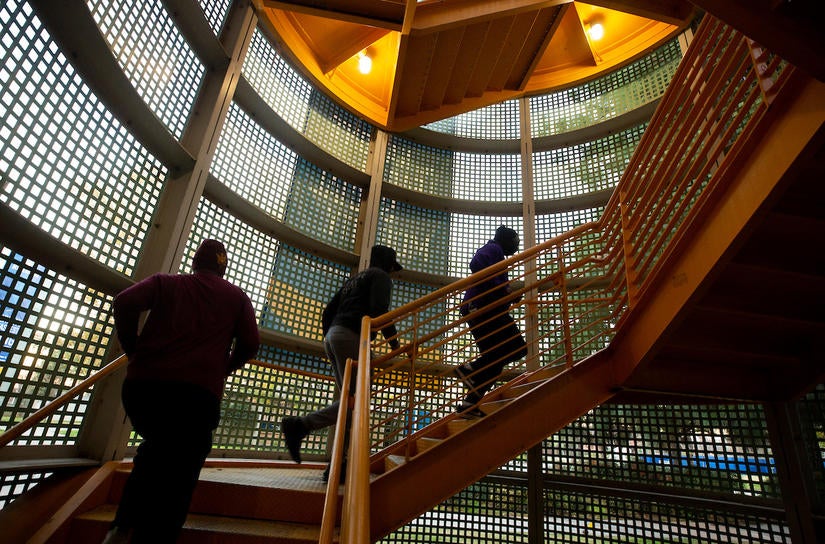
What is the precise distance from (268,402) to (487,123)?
5.22 metres

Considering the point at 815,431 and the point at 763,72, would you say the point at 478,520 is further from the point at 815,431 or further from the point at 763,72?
the point at 763,72

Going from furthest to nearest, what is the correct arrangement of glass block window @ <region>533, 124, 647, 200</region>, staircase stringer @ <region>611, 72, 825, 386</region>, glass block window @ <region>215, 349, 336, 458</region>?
glass block window @ <region>533, 124, 647, 200</region> < glass block window @ <region>215, 349, 336, 458</region> < staircase stringer @ <region>611, 72, 825, 386</region>

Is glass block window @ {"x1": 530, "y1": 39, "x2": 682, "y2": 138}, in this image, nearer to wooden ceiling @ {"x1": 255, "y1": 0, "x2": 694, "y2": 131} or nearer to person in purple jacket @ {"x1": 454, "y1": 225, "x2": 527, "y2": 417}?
wooden ceiling @ {"x1": 255, "y1": 0, "x2": 694, "y2": 131}

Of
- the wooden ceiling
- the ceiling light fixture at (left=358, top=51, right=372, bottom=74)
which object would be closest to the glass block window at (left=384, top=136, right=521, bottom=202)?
the wooden ceiling

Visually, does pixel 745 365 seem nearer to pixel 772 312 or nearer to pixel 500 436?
pixel 772 312

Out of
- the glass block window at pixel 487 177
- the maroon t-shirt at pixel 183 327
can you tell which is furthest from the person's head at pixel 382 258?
the glass block window at pixel 487 177

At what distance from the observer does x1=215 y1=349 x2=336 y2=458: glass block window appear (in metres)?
4.41

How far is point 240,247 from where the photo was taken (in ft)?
15.8

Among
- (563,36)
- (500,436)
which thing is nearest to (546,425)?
(500,436)

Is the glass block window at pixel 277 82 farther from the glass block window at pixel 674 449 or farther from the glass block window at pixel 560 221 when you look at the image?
the glass block window at pixel 674 449

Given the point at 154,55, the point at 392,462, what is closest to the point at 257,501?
the point at 392,462

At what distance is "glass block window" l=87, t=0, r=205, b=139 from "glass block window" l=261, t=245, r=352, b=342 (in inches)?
70.8

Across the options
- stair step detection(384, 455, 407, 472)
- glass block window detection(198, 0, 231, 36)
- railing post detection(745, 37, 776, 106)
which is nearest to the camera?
railing post detection(745, 37, 776, 106)

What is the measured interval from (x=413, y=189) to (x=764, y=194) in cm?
493
